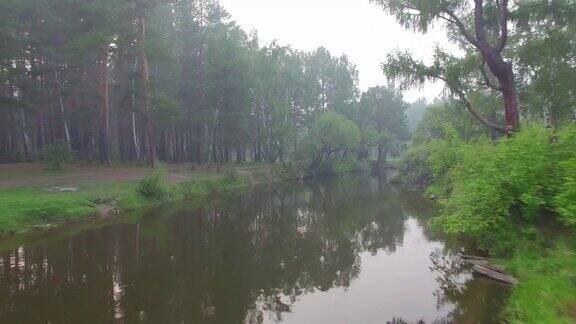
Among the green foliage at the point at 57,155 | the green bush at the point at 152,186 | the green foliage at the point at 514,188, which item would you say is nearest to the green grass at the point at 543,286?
the green foliage at the point at 514,188

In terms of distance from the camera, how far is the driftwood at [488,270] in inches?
421

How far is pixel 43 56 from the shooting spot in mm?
36938

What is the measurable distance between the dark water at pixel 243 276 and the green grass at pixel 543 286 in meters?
0.73

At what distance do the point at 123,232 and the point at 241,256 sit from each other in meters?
7.46

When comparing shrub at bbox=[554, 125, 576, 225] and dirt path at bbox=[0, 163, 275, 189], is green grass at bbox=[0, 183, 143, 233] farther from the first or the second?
shrub at bbox=[554, 125, 576, 225]

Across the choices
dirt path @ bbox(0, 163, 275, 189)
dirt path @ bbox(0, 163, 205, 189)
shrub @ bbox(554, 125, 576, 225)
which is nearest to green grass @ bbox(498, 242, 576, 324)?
shrub @ bbox(554, 125, 576, 225)

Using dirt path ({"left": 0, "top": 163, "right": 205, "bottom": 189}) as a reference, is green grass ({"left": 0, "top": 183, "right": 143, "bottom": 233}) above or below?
below

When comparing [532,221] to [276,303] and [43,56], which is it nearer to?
[276,303]

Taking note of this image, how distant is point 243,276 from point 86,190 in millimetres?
18274

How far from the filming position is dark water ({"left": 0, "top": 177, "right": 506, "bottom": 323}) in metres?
10.2

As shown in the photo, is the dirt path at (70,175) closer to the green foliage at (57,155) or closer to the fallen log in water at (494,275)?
the green foliage at (57,155)

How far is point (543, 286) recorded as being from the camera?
830cm

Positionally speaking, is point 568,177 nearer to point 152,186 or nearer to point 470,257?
point 470,257

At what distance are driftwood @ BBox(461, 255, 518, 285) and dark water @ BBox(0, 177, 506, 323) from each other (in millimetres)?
244
